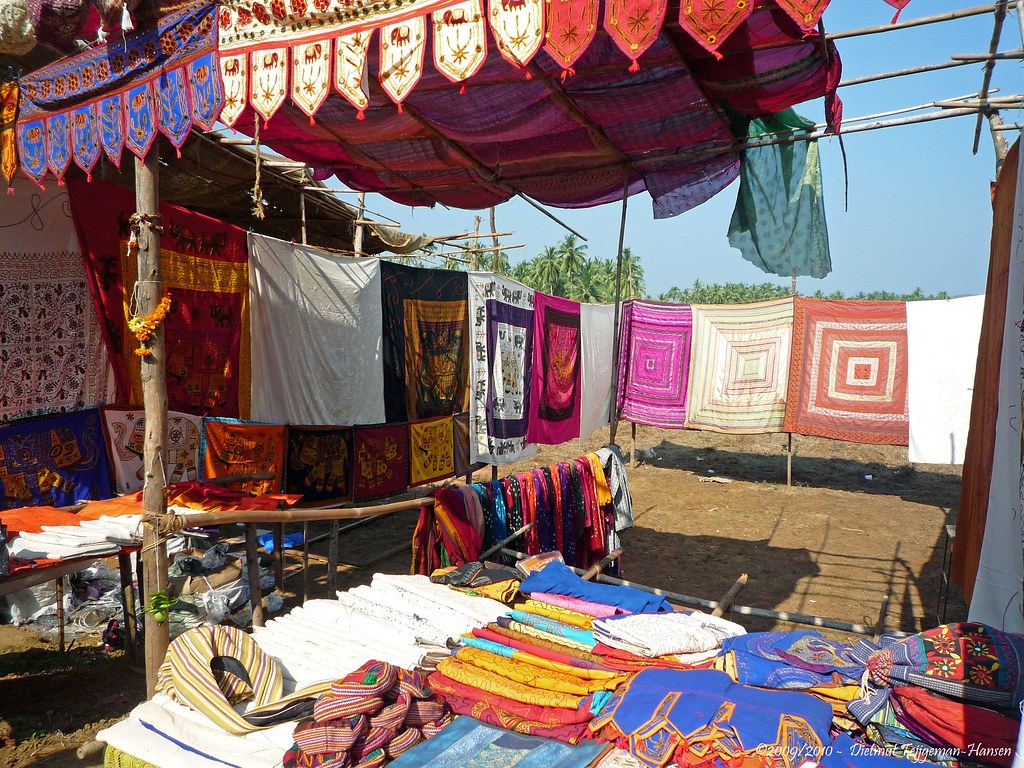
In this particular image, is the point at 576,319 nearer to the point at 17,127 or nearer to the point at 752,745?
the point at 17,127

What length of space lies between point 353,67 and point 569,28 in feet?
3.41

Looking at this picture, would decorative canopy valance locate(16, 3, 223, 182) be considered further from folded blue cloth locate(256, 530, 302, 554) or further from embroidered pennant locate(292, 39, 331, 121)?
folded blue cloth locate(256, 530, 302, 554)

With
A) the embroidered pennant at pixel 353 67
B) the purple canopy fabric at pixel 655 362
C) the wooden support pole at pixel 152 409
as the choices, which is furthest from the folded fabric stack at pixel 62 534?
the purple canopy fabric at pixel 655 362

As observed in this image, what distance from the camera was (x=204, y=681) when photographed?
246cm

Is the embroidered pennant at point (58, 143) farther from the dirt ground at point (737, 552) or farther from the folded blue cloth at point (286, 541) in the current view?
the folded blue cloth at point (286, 541)

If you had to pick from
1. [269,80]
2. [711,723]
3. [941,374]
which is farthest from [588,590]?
[941,374]

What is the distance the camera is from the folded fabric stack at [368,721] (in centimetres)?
212

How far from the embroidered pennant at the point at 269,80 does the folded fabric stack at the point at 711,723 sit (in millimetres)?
3030

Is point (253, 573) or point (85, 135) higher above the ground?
point (85, 135)

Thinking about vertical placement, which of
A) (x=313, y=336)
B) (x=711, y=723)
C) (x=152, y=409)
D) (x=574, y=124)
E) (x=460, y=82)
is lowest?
(x=711, y=723)

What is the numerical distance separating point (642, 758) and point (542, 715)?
1.41 feet

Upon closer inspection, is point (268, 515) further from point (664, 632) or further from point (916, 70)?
point (916, 70)

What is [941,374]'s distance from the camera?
9352mm

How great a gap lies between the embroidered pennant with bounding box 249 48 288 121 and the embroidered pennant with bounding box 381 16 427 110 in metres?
0.56
